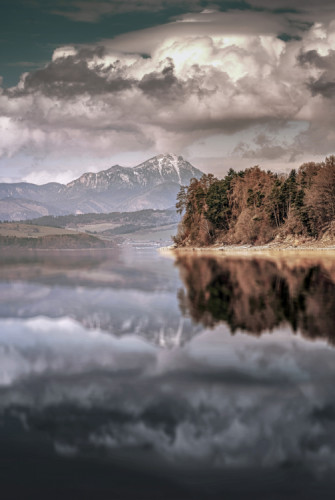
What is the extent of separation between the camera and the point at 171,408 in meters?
13.1

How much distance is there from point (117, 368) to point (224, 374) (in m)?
3.80

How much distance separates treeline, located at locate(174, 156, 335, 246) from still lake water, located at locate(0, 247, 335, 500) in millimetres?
102652

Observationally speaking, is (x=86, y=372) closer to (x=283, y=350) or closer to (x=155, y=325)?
(x=283, y=350)

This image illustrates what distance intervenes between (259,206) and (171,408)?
14682cm

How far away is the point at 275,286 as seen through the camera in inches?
1620

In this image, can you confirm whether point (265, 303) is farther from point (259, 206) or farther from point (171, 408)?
point (259, 206)

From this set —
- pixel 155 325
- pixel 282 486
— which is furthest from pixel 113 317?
pixel 282 486

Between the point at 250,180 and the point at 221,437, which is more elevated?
the point at 250,180

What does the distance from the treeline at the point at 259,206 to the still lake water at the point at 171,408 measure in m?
103

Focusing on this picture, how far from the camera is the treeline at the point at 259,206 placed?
12481cm

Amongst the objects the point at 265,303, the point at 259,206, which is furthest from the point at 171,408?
the point at 259,206

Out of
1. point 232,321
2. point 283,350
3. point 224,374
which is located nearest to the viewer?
point 224,374

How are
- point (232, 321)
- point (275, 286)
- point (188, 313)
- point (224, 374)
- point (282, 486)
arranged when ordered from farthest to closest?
point (275, 286)
point (188, 313)
point (232, 321)
point (224, 374)
point (282, 486)

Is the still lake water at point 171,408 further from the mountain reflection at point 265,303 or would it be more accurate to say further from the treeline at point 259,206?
the treeline at point 259,206
